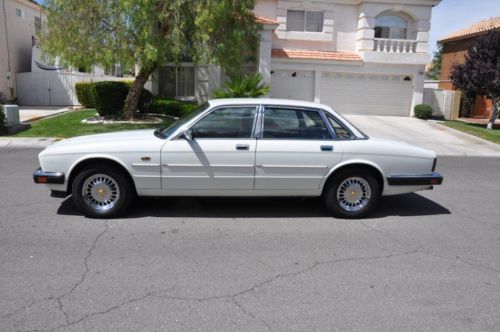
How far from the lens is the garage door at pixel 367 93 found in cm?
2125

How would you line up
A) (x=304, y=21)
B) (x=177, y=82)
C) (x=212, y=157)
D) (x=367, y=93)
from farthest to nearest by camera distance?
(x=367, y=93) < (x=304, y=21) < (x=177, y=82) < (x=212, y=157)

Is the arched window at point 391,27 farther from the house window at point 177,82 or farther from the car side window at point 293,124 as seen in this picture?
the car side window at point 293,124

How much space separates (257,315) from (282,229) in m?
2.08

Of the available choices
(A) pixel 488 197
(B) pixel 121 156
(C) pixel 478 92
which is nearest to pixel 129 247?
(B) pixel 121 156

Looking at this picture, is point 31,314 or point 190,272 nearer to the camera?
point 31,314

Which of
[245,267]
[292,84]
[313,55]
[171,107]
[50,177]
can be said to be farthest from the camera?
[292,84]

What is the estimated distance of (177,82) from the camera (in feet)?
69.4

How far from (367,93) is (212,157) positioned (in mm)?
17602

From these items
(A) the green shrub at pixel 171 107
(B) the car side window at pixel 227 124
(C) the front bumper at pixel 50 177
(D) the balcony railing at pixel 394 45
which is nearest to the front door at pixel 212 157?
(B) the car side window at pixel 227 124

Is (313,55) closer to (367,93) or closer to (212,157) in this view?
(367,93)

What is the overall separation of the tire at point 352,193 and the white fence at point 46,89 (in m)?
20.9

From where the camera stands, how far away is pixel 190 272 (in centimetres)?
416

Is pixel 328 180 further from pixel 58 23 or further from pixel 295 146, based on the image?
pixel 58 23

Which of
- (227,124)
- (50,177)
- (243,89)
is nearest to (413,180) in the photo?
(227,124)
